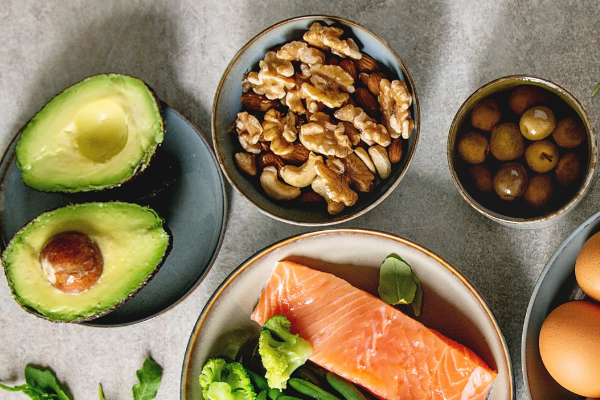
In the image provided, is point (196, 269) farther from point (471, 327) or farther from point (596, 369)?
point (596, 369)

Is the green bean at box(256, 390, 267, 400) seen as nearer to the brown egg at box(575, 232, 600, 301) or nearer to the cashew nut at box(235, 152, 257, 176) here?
the cashew nut at box(235, 152, 257, 176)

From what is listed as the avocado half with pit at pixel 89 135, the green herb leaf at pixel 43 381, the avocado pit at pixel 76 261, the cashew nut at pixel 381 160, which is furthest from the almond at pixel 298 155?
the green herb leaf at pixel 43 381

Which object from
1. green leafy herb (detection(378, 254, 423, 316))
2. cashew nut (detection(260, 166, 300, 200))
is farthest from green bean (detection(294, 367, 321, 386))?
cashew nut (detection(260, 166, 300, 200))

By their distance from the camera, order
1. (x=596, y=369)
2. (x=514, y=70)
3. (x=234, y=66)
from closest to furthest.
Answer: (x=596, y=369) → (x=234, y=66) → (x=514, y=70)

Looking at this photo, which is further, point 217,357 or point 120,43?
point 120,43

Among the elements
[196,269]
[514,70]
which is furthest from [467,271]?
[196,269]

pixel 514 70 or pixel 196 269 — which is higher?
pixel 514 70

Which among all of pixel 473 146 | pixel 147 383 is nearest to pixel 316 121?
pixel 473 146

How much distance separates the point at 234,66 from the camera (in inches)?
34.6

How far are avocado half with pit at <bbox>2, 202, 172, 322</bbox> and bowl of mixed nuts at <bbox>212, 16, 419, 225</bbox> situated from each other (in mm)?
171

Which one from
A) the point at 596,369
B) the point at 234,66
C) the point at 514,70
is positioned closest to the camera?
the point at 596,369

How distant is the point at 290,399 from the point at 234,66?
1.82 ft

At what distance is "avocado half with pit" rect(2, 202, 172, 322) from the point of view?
2.58 ft

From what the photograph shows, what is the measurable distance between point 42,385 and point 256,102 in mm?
671
